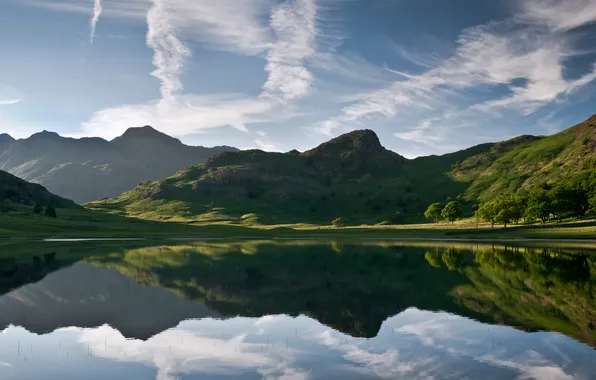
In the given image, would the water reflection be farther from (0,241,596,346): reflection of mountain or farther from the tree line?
the tree line

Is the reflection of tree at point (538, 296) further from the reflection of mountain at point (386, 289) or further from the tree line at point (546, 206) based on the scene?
the tree line at point (546, 206)

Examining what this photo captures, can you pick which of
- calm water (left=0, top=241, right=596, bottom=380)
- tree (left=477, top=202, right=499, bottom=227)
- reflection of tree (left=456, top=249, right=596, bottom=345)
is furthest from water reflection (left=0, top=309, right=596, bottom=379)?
tree (left=477, top=202, right=499, bottom=227)

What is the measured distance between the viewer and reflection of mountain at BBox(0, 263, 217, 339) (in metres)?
31.1

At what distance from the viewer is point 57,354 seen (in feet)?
78.5

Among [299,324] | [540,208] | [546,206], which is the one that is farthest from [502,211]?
[299,324]

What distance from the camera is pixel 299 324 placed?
30812 millimetres

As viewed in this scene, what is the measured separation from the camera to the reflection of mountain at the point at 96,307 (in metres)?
31.1

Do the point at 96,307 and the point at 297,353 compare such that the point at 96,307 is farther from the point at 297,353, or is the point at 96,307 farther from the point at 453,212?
the point at 453,212

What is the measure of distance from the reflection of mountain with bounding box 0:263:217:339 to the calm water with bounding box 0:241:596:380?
14cm

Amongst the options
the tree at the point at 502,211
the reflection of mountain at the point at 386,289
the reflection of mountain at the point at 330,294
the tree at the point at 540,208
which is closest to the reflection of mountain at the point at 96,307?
the reflection of mountain at the point at 330,294

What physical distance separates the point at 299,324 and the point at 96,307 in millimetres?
17963

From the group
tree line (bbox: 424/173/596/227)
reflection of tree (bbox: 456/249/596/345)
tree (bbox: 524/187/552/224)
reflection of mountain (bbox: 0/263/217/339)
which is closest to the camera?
reflection of tree (bbox: 456/249/596/345)

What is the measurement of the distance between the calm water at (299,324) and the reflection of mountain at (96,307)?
0.45ft

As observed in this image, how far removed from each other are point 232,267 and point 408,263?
26.8m
